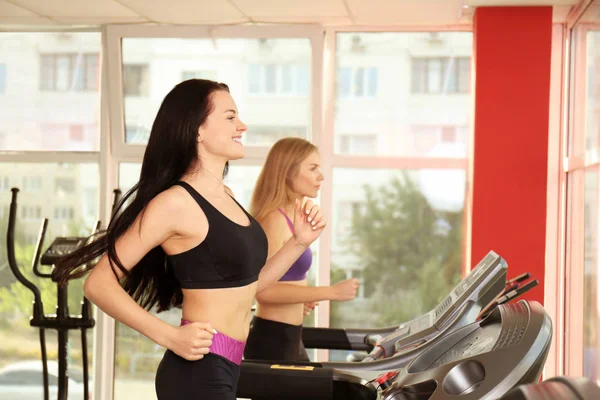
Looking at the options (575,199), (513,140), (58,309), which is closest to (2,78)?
(58,309)

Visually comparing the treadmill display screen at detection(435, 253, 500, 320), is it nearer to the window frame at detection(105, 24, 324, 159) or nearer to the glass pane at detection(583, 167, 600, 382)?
the glass pane at detection(583, 167, 600, 382)

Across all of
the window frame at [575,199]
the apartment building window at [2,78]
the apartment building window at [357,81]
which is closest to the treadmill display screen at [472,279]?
the window frame at [575,199]

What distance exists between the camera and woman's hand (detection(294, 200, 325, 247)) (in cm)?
222

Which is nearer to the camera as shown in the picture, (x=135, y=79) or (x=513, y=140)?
(x=513, y=140)

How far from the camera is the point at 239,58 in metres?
5.09

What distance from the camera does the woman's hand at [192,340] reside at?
1855 mm

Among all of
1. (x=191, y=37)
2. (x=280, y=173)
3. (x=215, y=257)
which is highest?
(x=191, y=37)

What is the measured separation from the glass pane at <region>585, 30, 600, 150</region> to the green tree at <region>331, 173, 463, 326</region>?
1.24m

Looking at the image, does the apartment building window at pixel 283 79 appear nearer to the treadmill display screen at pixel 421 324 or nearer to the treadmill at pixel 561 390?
the treadmill display screen at pixel 421 324

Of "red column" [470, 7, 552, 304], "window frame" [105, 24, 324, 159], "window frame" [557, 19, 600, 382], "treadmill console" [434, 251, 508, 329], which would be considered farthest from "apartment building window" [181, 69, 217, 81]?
"treadmill console" [434, 251, 508, 329]

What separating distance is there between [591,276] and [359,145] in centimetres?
170

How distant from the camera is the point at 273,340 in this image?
125 inches

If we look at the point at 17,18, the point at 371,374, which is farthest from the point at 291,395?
the point at 17,18

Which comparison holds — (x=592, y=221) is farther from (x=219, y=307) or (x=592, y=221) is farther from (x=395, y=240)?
(x=219, y=307)
